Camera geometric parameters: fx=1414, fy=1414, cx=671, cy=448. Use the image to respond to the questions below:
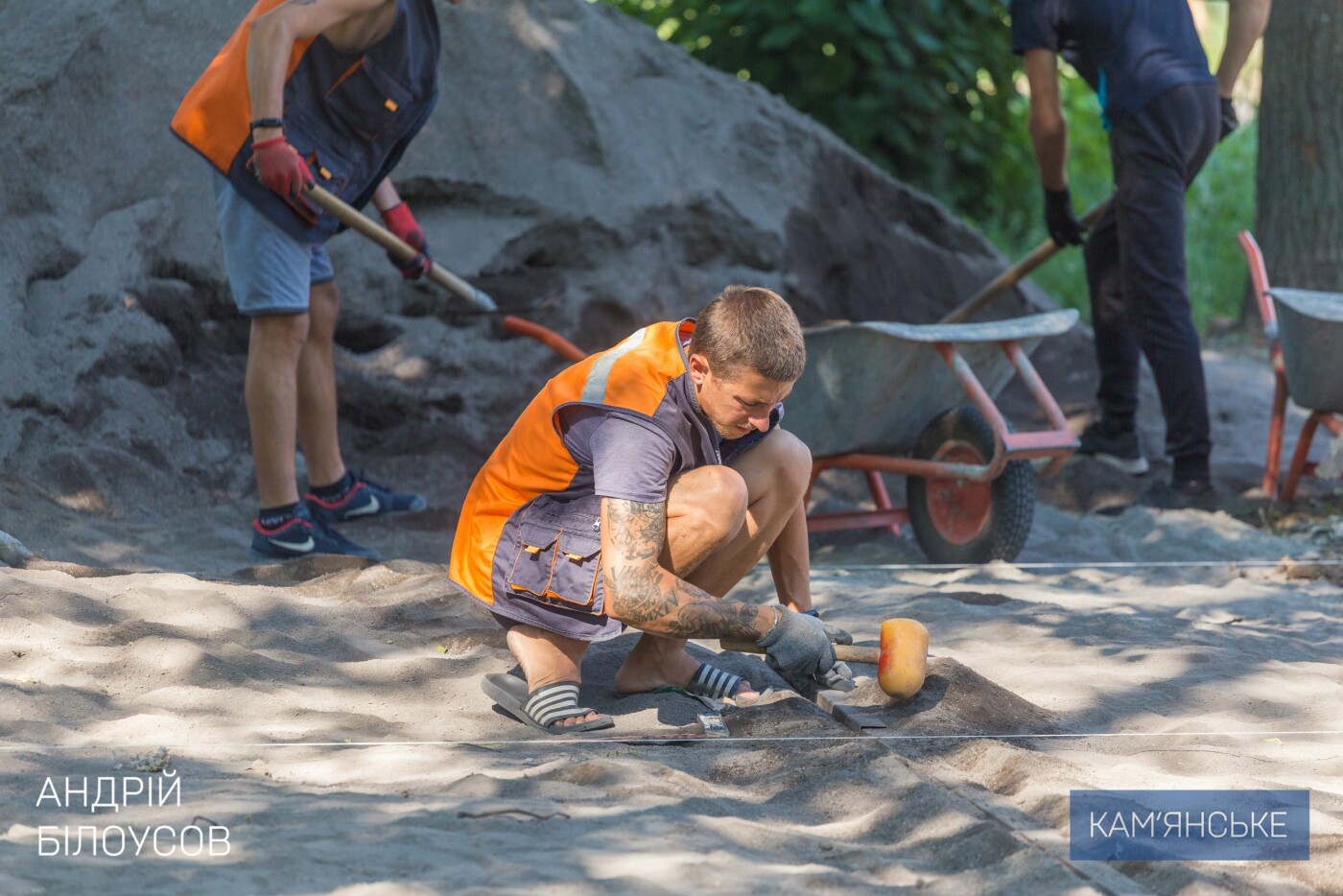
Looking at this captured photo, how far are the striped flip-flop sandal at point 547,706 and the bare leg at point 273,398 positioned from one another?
1.35 meters

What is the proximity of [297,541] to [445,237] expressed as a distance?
1845 mm

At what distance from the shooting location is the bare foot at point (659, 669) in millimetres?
2838

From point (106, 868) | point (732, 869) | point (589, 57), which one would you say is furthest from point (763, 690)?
point (589, 57)

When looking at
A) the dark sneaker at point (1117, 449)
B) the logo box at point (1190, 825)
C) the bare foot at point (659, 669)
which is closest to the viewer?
the logo box at point (1190, 825)

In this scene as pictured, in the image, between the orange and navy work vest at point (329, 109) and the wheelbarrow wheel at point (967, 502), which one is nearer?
the orange and navy work vest at point (329, 109)

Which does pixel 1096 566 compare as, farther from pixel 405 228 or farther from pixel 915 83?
pixel 915 83

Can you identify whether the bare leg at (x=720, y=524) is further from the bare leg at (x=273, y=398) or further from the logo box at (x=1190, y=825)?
the bare leg at (x=273, y=398)

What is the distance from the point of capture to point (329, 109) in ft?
12.7

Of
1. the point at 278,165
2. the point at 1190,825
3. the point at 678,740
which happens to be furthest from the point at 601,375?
the point at 278,165

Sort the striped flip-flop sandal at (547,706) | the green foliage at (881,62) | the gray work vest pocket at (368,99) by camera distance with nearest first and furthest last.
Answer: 1. the striped flip-flop sandal at (547,706)
2. the gray work vest pocket at (368,99)
3. the green foliage at (881,62)

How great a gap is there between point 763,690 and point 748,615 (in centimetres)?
45

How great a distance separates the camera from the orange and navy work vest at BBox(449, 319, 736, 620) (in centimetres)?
250

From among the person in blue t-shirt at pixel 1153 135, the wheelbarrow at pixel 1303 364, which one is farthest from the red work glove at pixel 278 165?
the wheelbarrow at pixel 1303 364

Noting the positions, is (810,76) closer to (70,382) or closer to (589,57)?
(589,57)
